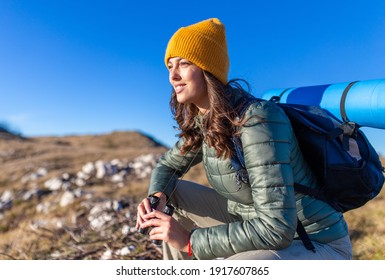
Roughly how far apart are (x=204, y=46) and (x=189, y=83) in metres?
0.30

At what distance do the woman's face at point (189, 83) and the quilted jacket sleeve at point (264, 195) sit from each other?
435mm

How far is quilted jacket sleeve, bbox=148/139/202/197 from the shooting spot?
3.17 m

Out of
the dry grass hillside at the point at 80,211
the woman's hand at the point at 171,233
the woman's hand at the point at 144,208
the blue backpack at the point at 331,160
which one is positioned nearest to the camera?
the woman's hand at the point at 171,233

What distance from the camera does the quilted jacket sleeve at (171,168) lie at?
317 centimetres

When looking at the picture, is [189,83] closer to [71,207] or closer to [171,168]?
[171,168]

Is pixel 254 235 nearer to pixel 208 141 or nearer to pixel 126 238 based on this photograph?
pixel 208 141

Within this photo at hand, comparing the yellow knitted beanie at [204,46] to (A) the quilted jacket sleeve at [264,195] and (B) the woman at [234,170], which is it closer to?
(B) the woman at [234,170]

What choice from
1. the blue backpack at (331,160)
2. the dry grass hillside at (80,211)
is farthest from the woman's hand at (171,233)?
the dry grass hillside at (80,211)

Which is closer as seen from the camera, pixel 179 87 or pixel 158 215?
pixel 158 215

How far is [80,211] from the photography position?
9.55m

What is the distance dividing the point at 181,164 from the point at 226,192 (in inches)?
31.4

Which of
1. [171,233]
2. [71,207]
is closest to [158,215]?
[171,233]

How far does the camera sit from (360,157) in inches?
98.0
